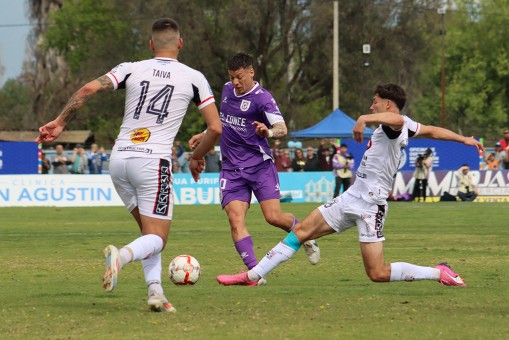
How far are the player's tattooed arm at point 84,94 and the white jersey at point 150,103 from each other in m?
0.08

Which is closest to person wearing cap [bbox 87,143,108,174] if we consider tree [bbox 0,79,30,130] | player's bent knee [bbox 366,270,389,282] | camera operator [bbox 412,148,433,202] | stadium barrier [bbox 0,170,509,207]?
stadium barrier [bbox 0,170,509,207]

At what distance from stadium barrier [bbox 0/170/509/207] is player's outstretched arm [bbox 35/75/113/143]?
73.2 ft

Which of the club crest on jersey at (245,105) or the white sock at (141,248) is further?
the club crest on jersey at (245,105)

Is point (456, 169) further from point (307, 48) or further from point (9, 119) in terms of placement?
point (9, 119)

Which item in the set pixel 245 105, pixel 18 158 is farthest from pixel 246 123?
pixel 18 158

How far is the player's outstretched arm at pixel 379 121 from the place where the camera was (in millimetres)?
8305

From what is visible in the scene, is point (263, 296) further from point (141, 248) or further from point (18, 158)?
point (18, 158)

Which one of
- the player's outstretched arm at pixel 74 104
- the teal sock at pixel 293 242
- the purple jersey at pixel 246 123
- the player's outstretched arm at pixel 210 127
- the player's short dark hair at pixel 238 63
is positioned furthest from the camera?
the purple jersey at pixel 246 123

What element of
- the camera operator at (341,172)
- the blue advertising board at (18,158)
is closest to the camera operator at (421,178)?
the camera operator at (341,172)

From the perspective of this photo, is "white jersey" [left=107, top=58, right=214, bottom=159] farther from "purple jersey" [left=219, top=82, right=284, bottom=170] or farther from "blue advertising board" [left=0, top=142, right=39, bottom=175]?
"blue advertising board" [left=0, top=142, right=39, bottom=175]

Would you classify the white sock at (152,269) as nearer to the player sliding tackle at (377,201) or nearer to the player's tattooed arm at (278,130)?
the player sliding tackle at (377,201)

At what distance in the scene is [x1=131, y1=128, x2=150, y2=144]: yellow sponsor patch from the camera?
28.0ft

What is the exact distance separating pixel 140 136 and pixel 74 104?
22.9 inches

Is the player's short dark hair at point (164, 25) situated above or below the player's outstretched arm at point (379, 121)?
above
